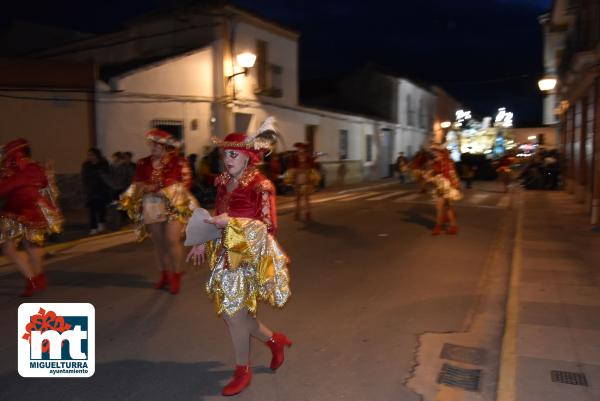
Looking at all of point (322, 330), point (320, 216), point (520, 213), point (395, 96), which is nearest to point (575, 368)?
point (322, 330)

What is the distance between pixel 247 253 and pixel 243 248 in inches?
2.0

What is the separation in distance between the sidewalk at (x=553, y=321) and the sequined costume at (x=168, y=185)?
143 inches

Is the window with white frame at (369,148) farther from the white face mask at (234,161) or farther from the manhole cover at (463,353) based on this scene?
the white face mask at (234,161)

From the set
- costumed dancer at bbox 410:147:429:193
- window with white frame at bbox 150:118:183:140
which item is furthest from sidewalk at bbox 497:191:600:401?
window with white frame at bbox 150:118:183:140

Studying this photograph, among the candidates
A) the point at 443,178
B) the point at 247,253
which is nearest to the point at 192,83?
the point at 443,178

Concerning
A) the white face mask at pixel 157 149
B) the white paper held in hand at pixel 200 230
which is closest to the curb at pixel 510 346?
the white paper held in hand at pixel 200 230

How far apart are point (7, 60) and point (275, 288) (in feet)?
41.9

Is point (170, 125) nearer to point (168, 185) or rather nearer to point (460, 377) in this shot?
point (168, 185)

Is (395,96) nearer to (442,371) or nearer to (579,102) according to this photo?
(579,102)

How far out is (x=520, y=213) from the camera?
14.9m

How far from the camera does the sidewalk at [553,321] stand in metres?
4.11

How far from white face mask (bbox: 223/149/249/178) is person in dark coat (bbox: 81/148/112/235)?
26.3 ft

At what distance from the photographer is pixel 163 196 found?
6285 millimetres

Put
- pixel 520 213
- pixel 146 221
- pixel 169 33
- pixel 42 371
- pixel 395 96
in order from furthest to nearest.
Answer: pixel 395 96, pixel 169 33, pixel 520 213, pixel 146 221, pixel 42 371
